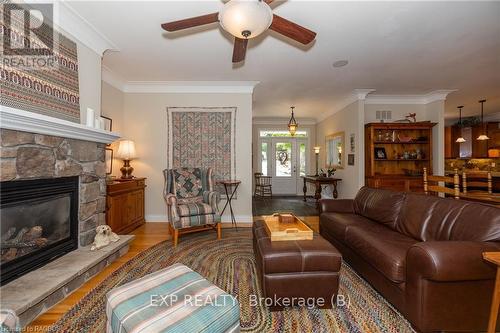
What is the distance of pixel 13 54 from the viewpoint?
1829 millimetres

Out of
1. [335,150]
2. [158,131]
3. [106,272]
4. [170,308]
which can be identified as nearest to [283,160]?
[335,150]

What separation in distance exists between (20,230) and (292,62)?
3.56 meters

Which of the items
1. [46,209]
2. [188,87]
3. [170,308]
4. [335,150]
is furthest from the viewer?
[335,150]

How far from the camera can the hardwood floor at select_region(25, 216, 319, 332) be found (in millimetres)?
1632

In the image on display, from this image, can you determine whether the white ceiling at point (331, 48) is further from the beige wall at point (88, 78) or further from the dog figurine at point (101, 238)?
the dog figurine at point (101, 238)

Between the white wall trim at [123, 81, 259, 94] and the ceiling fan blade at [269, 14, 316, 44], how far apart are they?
231 centimetres

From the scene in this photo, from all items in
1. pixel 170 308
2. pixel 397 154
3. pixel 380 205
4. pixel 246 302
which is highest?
pixel 397 154

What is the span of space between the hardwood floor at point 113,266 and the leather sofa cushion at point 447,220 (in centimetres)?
186

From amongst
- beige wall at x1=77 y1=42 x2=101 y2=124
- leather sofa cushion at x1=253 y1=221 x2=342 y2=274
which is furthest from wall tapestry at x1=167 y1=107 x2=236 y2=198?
leather sofa cushion at x1=253 y1=221 x2=342 y2=274

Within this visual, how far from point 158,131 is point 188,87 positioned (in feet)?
3.27

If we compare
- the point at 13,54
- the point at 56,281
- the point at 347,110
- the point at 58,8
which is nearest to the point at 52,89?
the point at 13,54

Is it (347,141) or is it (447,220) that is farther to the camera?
(347,141)

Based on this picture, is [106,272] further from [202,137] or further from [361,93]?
[361,93]

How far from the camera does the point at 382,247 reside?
1.85 metres
